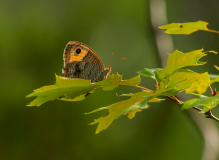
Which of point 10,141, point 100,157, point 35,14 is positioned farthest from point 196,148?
point 35,14

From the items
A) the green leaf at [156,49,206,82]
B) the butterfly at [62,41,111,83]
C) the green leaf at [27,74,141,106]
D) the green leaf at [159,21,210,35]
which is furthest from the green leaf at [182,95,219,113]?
the butterfly at [62,41,111,83]

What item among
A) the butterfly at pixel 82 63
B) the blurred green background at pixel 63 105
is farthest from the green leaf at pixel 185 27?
the blurred green background at pixel 63 105

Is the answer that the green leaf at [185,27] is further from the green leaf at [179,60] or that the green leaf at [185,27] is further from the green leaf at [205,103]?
the green leaf at [205,103]

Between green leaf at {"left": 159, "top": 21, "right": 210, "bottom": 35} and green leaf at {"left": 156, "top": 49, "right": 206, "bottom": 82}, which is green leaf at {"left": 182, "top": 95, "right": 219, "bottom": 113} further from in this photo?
green leaf at {"left": 159, "top": 21, "right": 210, "bottom": 35}

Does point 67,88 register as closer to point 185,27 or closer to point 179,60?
point 179,60

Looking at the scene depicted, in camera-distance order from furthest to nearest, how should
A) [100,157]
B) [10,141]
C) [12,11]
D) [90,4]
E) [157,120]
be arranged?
[90,4]
[12,11]
[100,157]
[10,141]
[157,120]

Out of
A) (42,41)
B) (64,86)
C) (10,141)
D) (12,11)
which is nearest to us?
(64,86)

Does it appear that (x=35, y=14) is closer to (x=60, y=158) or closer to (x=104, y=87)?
(x=60, y=158)
